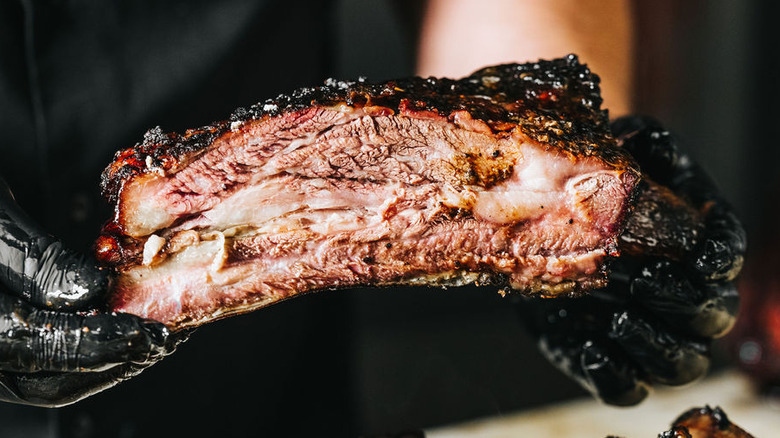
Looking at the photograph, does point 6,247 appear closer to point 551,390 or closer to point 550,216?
point 550,216

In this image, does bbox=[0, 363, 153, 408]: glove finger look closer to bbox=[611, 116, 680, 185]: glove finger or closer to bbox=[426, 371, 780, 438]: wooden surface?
bbox=[611, 116, 680, 185]: glove finger

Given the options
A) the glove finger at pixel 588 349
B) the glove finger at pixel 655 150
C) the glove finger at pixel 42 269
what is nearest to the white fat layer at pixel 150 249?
the glove finger at pixel 42 269

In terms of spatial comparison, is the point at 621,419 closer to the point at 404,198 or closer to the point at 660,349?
the point at 660,349

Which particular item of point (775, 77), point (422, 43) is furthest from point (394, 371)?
point (775, 77)

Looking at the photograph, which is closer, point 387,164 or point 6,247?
point 6,247

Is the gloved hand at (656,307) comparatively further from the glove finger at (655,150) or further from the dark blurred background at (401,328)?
the dark blurred background at (401,328)

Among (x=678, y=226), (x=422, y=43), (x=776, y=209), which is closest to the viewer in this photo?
(x=678, y=226)
